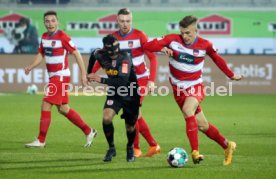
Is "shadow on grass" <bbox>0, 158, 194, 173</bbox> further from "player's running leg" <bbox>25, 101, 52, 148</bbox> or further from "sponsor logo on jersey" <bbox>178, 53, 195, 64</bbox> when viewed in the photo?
"player's running leg" <bbox>25, 101, 52, 148</bbox>

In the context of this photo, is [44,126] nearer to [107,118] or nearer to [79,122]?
[79,122]

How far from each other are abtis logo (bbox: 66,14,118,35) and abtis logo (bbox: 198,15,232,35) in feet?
12.8

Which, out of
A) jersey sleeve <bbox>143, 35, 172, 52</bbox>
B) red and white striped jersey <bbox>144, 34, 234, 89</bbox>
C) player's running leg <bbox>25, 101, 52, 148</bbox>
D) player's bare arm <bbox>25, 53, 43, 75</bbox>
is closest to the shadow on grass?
red and white striped jersey <bbox>144, 34, 234, 89</bbox>

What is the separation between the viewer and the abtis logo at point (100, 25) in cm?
3962

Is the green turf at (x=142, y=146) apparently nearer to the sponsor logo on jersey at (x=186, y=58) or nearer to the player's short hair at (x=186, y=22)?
the sponsor logo on jersey at (x=186, y=58)

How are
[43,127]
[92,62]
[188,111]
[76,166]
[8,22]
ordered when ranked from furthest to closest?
[8,22], [43,127], [92,62], [188,111], [76,166]

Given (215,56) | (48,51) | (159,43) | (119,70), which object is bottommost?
(48,51)

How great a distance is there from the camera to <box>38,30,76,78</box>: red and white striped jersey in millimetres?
14469

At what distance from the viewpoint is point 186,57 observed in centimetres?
1200

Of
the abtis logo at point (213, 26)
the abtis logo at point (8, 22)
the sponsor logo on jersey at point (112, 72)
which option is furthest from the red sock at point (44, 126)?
the abtis logo at point (213, 26)

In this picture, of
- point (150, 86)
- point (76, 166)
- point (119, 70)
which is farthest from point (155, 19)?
point (76, 166)

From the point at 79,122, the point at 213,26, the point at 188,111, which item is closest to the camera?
the point at 188,111

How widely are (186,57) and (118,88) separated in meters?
1.02

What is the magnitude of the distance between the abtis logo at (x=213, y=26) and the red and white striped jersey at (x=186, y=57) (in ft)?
90.4
